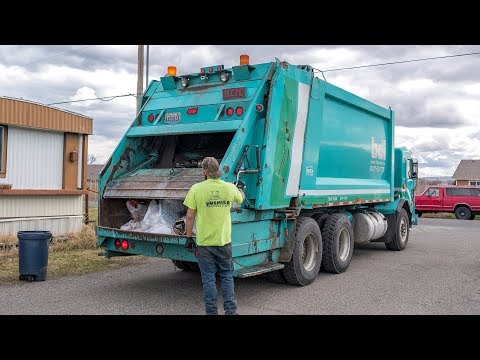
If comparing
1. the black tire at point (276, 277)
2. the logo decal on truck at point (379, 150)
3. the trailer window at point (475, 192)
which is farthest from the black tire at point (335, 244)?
the trailer window at point (475, 192)

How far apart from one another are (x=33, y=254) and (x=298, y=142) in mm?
4196

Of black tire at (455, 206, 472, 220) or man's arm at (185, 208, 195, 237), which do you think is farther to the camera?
black tire at (455, 206, 472, 220)

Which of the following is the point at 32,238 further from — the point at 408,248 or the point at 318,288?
the point at 408,248

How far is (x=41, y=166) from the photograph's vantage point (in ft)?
38.0

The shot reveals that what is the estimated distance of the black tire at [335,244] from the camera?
8.09 metres

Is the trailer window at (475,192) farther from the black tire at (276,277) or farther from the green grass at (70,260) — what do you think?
the black tire at (276,277)

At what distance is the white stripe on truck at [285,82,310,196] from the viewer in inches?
274

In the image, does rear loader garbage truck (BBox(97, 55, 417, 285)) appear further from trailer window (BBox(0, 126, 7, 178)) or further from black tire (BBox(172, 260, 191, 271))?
trailer window (BBox(0, 126, 7, 178))

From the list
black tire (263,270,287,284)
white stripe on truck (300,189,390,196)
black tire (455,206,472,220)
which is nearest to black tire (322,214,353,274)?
white stripe on truck (300,189,390,196)

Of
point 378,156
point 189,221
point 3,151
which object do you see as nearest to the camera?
point 189,221

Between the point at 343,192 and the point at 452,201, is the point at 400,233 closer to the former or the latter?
the point at 343,192

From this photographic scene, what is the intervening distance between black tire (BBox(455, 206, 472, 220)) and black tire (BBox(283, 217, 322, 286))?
18805 mm

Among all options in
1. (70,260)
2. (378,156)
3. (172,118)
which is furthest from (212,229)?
(378,156)
